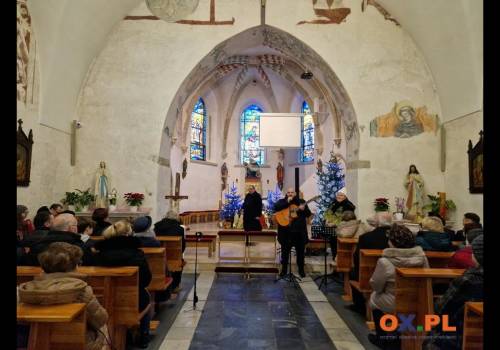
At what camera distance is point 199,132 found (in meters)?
19.9

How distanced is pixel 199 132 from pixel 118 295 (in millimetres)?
16547

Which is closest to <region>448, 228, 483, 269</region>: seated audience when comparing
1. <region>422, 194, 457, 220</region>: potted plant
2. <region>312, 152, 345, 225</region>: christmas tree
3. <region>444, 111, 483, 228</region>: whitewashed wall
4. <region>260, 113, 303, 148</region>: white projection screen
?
<region>444, 111, 483, 228</region>: whitewashed wall

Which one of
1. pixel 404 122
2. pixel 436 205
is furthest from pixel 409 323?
pixel 404 122

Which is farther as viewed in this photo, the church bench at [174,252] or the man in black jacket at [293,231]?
the man in black jacket at [293,231]

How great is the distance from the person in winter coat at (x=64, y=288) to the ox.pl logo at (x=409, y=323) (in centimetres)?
264

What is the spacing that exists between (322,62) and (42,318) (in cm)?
1006

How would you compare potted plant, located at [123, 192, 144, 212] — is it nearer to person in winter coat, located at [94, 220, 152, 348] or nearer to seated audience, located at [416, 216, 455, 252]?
person in winter coat, located at [94, 220, 152, 348]

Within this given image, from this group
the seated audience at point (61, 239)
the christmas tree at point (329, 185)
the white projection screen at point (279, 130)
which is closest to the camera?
the seated audience at point (61, 239)

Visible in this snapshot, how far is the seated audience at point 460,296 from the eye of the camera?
2812mm

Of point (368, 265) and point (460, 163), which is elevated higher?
point (460, 163)

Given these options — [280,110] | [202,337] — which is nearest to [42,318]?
[202,337]

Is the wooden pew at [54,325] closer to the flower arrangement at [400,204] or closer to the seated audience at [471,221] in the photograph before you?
the seated audience at [471,221]

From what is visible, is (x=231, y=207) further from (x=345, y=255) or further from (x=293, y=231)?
(x=345, y=255)

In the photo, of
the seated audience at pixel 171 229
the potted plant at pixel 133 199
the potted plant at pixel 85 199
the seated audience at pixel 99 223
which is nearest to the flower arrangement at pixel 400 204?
the seated audience at pixel 171 229
